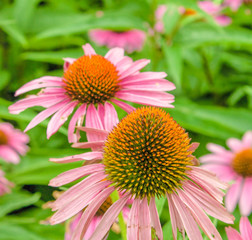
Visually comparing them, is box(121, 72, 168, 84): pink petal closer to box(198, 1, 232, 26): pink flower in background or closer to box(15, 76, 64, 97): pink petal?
box(15, 76, 64, 97): pink petal

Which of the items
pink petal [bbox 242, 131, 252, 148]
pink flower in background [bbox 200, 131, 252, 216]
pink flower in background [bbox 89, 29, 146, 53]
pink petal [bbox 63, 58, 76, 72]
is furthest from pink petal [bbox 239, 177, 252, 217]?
pink flower in background [bbox 89, 29, 146, 53]

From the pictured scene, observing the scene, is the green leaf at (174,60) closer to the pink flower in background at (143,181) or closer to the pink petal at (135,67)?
the pink petal at (135,67)

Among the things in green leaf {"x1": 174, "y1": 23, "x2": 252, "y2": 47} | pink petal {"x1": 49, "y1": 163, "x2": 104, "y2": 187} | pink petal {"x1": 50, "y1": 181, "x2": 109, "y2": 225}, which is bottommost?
pink petal {"x1": 50, "y1": 181, "x2": 109, "y2": 225}

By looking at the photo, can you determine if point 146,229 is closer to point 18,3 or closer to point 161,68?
point 161,68

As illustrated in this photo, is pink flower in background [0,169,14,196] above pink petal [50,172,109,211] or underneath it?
above

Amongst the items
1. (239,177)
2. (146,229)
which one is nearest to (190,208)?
(146,229)

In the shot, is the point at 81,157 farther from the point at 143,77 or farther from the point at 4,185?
the point at 4,185

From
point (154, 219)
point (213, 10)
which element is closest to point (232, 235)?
point (154, 219)
